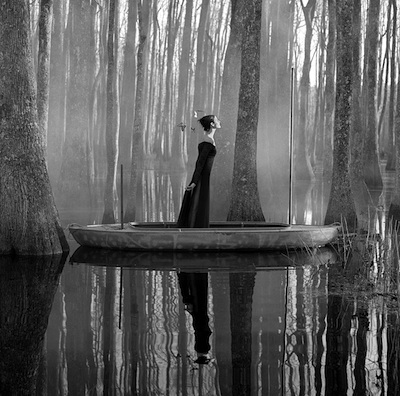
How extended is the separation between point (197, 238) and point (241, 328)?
4289 millimetres

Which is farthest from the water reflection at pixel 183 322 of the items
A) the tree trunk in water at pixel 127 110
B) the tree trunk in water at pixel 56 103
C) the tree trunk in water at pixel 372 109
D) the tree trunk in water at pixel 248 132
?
the tree trunk in water at pixel 127 110

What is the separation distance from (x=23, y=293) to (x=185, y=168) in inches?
1368

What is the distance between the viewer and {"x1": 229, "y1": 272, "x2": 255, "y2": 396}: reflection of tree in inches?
182

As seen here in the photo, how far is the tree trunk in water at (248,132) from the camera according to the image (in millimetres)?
12859

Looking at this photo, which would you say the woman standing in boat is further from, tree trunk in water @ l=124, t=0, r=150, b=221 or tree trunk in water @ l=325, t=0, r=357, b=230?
tree trunk in water @ l=124, t=0, r=150, b=221

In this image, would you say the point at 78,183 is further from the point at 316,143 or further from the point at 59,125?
the point at 316,143

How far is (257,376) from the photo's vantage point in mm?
4711

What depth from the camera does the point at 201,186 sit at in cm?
1059

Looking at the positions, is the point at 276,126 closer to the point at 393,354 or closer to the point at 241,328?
the point at 241,328

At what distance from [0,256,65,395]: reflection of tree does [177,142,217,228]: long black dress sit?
187cm

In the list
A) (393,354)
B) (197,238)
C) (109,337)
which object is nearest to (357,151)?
(197,238)

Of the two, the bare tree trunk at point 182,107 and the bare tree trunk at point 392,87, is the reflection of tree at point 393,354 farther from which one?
the bare tree trunk at point 182,107

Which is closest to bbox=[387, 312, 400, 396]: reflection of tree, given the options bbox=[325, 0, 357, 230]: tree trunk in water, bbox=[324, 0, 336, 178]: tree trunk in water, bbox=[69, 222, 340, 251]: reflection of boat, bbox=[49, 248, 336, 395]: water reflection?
bbox=[49, 248, 336, 395]: water reflection

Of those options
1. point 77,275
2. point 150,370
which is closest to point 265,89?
point 77,275
